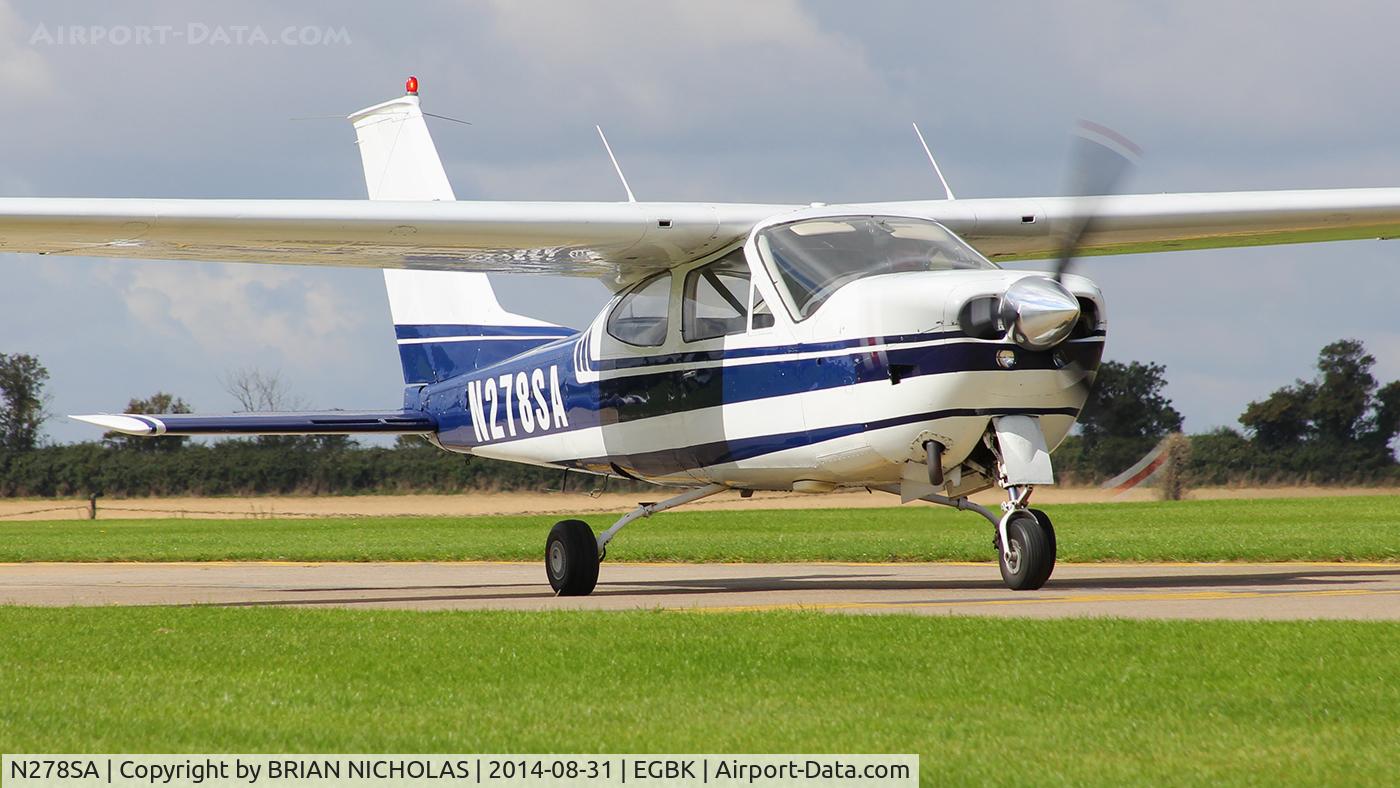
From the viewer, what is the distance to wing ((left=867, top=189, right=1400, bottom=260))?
1390cm

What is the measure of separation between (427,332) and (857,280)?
308 inches

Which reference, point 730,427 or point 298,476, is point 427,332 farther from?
point 298,476

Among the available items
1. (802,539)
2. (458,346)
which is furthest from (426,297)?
(802,539)

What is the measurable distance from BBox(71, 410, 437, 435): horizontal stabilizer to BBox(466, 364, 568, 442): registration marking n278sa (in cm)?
90

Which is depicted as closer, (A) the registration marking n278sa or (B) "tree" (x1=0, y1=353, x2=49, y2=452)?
(A) the registration marking n278sa

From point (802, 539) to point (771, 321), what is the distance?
1217cm

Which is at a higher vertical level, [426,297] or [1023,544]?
[426,297]

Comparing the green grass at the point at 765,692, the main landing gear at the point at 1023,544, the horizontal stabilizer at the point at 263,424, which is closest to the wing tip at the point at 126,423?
the horizontal stabilizer at the point at 263,424

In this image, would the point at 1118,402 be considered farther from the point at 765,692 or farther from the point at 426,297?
the point at 426,297

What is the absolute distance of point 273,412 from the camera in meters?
16.3

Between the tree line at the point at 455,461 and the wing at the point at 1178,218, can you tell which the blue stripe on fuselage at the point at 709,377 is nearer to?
the wing at the point at 1178,218

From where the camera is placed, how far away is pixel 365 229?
12391 mm

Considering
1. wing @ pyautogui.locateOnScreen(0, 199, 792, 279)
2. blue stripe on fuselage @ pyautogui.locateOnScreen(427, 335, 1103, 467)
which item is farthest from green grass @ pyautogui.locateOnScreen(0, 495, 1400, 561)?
wing @ pyautogui.locateOnScreen(0, 199, 792, 279)

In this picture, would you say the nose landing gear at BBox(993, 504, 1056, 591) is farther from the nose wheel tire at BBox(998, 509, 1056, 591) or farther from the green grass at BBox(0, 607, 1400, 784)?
the green grass at BBox(0, 607, 1400, 784)
